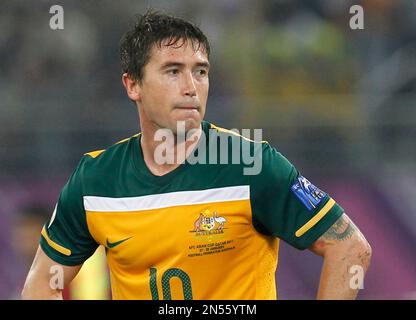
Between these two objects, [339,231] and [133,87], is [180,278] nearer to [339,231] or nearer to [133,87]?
[339,231]

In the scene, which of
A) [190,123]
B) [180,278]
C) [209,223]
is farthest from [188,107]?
[180,278]

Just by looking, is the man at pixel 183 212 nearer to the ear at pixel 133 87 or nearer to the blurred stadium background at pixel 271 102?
the ear at pixel 133 87

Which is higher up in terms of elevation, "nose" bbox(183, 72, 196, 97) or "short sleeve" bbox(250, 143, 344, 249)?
"nose" bbox(183, 72, 196, 97)

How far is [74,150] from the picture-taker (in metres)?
9.82

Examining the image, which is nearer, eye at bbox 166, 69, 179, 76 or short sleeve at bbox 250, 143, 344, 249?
short sleeve at bbox 250, 143, 344, 249

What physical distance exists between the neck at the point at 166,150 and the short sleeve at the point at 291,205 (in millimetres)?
451

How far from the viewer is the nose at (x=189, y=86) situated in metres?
4.60

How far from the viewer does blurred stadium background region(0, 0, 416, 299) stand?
9.30 m

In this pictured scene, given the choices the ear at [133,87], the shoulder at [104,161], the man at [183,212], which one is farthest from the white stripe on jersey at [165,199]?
the ear at [133,87]

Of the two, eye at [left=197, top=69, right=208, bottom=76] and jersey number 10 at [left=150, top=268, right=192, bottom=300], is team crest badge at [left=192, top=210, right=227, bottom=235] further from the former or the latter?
eye at [left=197, top=69, right=208, bottom=76]

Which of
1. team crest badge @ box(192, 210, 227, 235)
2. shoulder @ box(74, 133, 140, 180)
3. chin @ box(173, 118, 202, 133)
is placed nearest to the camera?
team crest badge @ box(192, 210, 227, 235)

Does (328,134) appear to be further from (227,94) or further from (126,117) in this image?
(126,117)

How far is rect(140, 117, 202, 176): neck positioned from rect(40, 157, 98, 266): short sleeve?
1.22ft

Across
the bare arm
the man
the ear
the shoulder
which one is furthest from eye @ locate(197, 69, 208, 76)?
the bare arm
